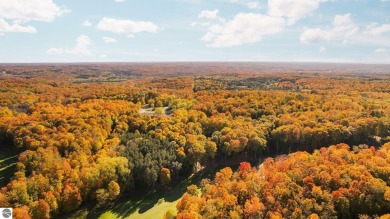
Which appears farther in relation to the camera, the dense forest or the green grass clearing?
the green grass clearing

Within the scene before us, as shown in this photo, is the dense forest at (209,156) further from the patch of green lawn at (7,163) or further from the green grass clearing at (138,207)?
the green grass clearing at (138,207)

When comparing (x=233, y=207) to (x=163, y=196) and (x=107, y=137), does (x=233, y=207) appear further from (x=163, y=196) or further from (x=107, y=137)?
(x=107, y=137)

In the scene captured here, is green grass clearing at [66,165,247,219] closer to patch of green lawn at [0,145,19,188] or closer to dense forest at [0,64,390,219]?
dense forest at [0,64,390,219]

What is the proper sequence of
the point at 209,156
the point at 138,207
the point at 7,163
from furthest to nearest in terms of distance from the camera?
the point at 209,156
the point at 7,163
the point at 138,207

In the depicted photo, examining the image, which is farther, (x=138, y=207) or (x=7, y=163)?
(x=7, y=163)

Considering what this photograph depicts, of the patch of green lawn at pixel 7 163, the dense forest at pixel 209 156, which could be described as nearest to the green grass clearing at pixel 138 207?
the dense forest at pixel 209 156

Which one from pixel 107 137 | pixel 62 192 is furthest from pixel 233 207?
pixel 107 137

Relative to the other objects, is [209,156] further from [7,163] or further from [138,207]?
[7,163]

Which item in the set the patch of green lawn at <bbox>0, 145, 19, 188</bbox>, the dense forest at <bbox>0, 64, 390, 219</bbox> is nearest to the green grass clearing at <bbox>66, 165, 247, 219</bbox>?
the dense forest at <bbox>0, 64, 390, 219</bbox>

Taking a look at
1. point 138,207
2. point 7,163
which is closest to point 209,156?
point 138,207
